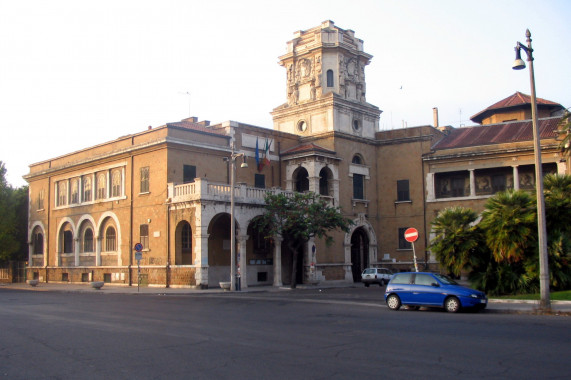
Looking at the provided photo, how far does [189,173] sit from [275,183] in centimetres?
837

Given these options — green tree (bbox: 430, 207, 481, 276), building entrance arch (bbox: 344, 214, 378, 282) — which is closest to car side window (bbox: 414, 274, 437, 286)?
green tree (bbox: 430, 207, 481, 276)

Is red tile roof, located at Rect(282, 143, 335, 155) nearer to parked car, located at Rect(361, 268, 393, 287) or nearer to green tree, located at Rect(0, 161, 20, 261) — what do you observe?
parked car, located at Rect(361, 268, 393, 287)

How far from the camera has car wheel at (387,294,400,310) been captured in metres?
20.9

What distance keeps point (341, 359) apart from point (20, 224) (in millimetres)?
53833

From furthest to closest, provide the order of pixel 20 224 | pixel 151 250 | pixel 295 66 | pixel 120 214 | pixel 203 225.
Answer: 1. pixel 20 224
2. pixel 295 66
3. pixel 120 214
4. pixel 151 250
5. pixel 203 225

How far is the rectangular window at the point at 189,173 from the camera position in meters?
39.0

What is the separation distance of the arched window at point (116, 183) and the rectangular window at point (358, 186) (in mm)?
18663

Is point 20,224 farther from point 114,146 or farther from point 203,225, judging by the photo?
point 203,225

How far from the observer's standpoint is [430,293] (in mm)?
20000

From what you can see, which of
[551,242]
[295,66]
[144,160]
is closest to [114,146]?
[144,160]

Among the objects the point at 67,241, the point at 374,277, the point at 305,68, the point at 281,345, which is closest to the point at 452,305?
the point at 281,345

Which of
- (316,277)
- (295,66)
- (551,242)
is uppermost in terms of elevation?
(295,66)

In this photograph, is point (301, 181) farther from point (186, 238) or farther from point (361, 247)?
point (186, 238)

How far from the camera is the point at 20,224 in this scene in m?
56.8
